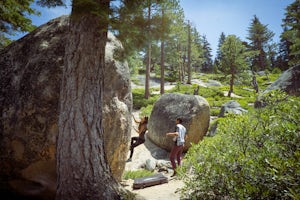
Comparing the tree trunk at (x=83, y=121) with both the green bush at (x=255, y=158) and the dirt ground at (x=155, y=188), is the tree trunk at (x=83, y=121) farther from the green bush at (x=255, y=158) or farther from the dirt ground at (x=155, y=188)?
the dirt ground at (x=155, y=188)

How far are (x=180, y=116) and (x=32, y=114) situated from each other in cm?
817

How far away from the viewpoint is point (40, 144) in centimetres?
441

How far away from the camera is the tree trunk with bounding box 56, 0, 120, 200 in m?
3.22

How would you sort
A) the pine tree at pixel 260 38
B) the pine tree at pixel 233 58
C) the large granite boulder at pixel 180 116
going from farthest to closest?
the pine tree at pixel 260 38, the pine tree at pixel 233 58, the large granite boulder at pixel 180 116

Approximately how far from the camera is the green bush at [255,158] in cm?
250

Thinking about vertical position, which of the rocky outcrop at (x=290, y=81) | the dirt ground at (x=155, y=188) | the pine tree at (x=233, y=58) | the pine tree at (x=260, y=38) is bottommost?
the dirt ground at (x=155, y=188)

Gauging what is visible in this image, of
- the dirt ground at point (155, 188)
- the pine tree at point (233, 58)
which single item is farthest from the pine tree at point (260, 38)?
the dirt ground at point (155, 188)

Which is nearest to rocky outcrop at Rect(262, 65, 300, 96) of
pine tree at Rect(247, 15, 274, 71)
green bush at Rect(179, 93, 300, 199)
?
green bush at Rect(179, 93, 300, 199)

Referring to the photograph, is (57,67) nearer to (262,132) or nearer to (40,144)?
(40,144)

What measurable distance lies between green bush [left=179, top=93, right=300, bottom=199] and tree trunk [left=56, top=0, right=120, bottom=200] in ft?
6.01

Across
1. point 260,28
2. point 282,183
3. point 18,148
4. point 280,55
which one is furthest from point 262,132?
point 280,55

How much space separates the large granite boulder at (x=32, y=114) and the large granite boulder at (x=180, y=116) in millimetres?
6473

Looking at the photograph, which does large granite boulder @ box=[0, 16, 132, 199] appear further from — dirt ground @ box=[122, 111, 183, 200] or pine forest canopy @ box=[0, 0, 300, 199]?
dirt ground @ box=[122, 111, 183, 200]

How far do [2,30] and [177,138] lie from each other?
33.4ft
